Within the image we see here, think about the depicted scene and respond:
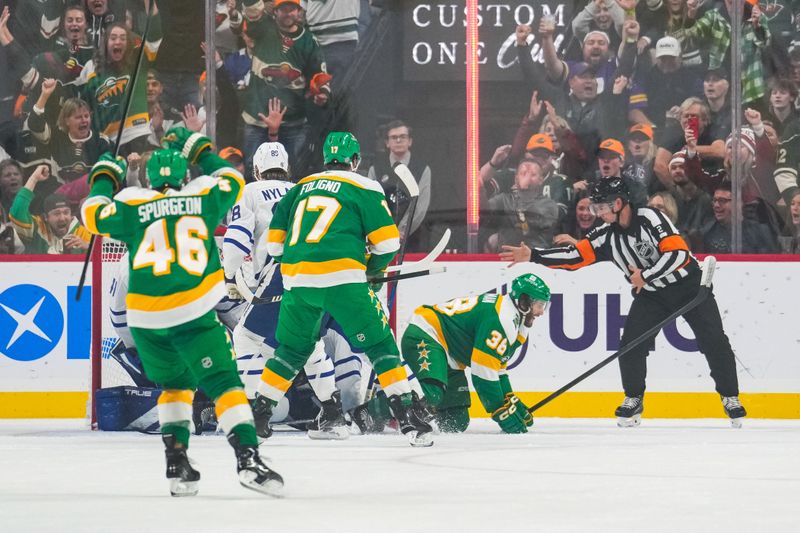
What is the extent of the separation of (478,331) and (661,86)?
2781mm

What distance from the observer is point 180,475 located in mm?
3721

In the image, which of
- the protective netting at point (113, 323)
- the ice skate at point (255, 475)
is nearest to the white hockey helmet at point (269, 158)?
the protective netting at point (113, 323)

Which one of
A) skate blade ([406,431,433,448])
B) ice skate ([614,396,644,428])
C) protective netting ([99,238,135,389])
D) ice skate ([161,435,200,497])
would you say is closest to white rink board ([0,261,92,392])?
protective netting ([99,238,135,389])

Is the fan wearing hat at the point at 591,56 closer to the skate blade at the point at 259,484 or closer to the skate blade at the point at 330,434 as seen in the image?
the skate blade at the point at 330,434

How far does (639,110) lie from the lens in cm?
822

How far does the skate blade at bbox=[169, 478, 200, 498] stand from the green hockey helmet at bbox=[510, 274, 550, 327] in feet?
8.89

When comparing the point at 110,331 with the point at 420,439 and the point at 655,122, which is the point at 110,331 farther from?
the point at 655,122

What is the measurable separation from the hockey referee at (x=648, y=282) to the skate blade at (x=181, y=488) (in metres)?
3.38

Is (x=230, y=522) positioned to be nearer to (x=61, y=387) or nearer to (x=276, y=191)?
(x=276, y=191)

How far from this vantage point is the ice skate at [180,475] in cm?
371

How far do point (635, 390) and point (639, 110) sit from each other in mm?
2112

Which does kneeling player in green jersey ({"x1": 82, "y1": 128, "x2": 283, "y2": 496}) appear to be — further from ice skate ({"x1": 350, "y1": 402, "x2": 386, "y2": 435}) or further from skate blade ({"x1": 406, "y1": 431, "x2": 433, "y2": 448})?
ice skate ({"x1": 350, "y1": 402, "x2": 386, "y2": 435})

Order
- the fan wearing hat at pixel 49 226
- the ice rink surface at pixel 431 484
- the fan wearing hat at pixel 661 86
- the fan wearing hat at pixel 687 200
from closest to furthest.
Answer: the ice rink surface at pixel 431 484 → the fan wearing hat at pixel 49 226 → the fan wearing hat at pixel 687 200 → the fan wearing hat at pixel 661 86

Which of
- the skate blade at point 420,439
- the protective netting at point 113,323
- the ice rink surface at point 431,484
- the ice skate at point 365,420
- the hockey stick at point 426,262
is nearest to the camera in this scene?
the ice rink surface at point 431,484
